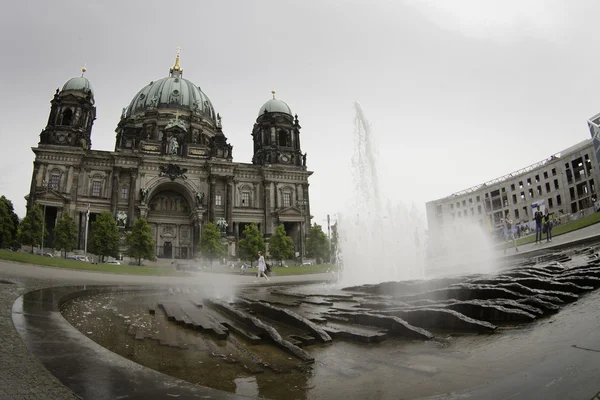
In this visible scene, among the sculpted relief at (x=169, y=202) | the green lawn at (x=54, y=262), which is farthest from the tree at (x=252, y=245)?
the green lawn at (x=54, y=262)

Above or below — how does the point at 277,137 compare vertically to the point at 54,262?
above

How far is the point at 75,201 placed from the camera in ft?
164

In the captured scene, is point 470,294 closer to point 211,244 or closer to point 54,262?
point 54,262

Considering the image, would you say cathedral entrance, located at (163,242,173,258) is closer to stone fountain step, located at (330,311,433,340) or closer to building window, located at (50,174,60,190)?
building window, located at (50,174,60,190)

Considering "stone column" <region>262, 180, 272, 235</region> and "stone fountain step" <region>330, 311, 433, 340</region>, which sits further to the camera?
"stone column" <region>262, 180, 272, 235</region>

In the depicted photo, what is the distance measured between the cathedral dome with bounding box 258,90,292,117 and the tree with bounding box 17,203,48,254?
38342 millimetres

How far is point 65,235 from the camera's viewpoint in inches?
1672

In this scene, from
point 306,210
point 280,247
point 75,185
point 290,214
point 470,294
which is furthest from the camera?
point 306,210

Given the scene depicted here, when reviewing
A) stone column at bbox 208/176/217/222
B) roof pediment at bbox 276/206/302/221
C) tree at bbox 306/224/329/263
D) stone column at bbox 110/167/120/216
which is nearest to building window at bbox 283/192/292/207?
roof pediment at bbox 276/206/302/221

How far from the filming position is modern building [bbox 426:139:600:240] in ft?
195

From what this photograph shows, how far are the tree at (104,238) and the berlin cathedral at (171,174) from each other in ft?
13.6

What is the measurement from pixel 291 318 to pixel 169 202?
5670cm

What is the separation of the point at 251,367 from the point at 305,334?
166 centimetres

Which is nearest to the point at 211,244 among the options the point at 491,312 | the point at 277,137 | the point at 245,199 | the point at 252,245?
the point at 252,245
